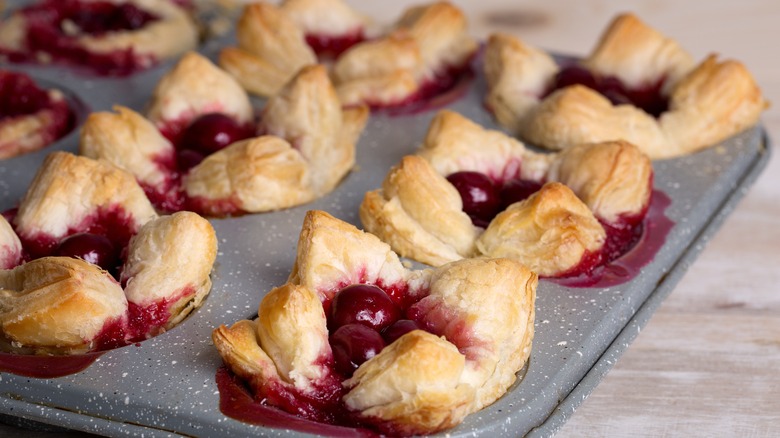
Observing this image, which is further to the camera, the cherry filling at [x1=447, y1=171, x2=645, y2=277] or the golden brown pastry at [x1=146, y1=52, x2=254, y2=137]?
the golden brown pastry at [x1=146, y1=52, x2=254, y2=137]

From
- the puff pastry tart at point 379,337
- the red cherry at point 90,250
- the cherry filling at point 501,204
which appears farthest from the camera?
the cherry filling at point 501,204

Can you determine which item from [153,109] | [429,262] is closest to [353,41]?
[153,109]

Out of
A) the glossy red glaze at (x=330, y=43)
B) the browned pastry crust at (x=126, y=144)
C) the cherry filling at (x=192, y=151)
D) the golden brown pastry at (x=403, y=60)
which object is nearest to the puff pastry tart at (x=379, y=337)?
the cherry filling at (x=192, y=151)

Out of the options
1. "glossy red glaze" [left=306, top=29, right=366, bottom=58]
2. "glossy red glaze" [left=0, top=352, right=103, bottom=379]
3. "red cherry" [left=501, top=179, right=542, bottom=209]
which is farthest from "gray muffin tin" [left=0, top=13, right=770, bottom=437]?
"glossy red glaze" [left=306, top=29, right=366, bottom=58]

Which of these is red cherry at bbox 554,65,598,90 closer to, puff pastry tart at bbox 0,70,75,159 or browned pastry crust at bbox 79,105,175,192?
browned pastry crust at bbox 79,105,175,192

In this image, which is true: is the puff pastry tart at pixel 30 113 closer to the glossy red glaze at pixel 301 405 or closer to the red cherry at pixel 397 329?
the glossy red glaze at pixel 301 405

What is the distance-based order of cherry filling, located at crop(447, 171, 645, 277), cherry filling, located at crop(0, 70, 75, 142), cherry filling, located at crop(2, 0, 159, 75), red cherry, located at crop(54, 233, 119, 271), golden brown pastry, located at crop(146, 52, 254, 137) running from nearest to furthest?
red cherry, located at crop(54, 233, 119, 271) → cherry filling, located at crop(447, 171, 645, 277) → golden brown pastry, located at crop(146, 52, 254, 137) → cherry filling, located at crop(0, 70, 75, 142) → cherry filling, located at crop(2, 0, 159, 75)
